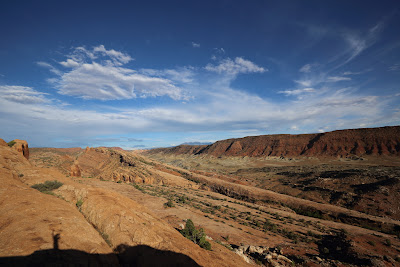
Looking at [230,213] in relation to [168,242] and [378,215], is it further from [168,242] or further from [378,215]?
[378,215]

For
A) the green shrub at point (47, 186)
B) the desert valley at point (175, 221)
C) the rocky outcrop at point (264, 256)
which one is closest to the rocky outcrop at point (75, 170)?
the desert valley at point (175, 221)

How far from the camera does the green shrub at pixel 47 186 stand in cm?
1058

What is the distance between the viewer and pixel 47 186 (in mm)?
10953

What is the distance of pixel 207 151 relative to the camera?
13212cm

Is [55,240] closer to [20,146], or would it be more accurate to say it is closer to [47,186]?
[47,186]

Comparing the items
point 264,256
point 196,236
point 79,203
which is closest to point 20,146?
point 79,203

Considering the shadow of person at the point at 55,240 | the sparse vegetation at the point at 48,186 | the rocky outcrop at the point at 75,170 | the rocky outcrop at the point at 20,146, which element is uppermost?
the rocky outcrop at the point at 20,146

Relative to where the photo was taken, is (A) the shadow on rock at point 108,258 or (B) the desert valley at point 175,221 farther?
(B) the desert valley at point 175,221

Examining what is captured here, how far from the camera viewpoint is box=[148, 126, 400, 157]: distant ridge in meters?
68.8

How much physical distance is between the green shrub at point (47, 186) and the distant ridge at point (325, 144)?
92845 millimetres

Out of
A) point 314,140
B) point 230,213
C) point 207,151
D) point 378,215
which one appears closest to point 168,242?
point 230,213

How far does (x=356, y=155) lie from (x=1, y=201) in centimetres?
9506

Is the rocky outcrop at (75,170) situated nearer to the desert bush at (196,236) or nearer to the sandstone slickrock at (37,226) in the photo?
the sandstone slickrock at (37,226)

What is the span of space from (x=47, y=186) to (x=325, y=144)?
331 ft
